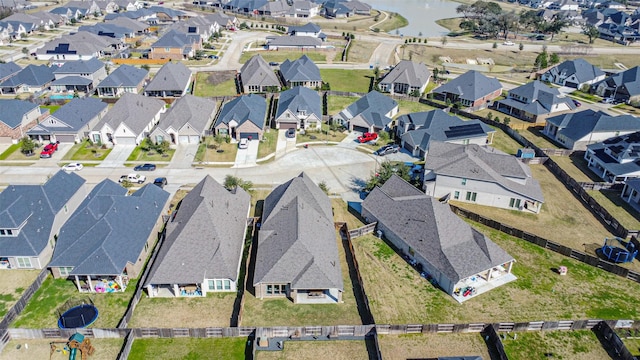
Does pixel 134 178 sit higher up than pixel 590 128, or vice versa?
pixel 590 128

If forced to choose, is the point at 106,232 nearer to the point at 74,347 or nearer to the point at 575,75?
the point at 74,347

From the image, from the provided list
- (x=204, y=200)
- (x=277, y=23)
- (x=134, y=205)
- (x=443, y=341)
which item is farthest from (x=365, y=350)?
(x=277, y=23)

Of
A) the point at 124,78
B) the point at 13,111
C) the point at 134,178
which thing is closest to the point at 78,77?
the point at 124,78

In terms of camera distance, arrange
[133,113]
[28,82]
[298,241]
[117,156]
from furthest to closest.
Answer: [28,82], [133,113], [117,156], [298,241]

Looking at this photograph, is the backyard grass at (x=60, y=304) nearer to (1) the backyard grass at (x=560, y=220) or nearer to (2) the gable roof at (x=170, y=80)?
(1) the backyard grass at (x=560, y=220)

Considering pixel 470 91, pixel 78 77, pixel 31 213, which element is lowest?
pixel 31 213

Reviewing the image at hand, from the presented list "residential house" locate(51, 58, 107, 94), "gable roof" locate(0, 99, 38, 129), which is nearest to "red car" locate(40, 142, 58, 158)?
"gable roof" locate(0, 99, 38, 129)

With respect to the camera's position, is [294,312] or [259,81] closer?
[294,312]
